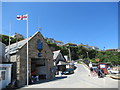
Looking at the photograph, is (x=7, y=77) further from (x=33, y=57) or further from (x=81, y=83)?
(x=81, y=83)

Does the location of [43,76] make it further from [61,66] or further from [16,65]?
[61,66]

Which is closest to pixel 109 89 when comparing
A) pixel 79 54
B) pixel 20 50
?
pixel 20 50

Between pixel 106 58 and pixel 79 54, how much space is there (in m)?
22.0

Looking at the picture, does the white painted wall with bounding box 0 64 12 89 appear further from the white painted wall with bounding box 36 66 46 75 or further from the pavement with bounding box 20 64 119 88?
the white painted wall with bounding box 36 66 46 75

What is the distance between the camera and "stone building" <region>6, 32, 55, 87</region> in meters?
16.5

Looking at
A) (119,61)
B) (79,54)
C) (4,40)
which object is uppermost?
(4,40)

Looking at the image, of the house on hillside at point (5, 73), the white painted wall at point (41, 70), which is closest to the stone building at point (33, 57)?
the white painted wall at point (41, 70)

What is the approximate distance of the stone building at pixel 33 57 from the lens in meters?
16.5

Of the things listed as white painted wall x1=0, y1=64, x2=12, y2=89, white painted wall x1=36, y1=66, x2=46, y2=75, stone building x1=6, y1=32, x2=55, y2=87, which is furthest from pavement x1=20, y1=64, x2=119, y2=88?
white painted wall x1=36, y1=66, x2=46, y2=75

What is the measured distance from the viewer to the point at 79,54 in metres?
76.1

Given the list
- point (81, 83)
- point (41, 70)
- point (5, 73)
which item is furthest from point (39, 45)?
point (81, 83)

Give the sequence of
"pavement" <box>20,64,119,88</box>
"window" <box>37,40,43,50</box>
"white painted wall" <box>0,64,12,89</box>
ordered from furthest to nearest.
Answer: "window" <box>37,40,43,50</box> < "white painted wall" <box>0,64,12,89</box> < "pavement" <box>20,64,119,88</box>

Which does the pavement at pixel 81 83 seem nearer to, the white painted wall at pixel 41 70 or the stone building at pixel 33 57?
the stone building at pixel 33 57

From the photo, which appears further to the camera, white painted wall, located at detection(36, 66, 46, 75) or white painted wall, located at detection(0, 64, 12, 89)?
white painted wall, located at detection(36, 66, 46, 75)
